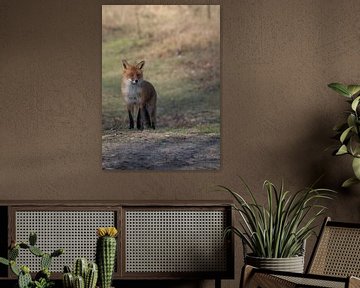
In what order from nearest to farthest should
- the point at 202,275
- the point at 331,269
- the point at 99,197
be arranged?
the point at 331,269
the point at 202,275
the point at 99,197

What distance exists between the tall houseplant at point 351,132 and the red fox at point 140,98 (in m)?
1.30

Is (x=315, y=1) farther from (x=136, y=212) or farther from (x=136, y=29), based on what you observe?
(x=136, y=212)

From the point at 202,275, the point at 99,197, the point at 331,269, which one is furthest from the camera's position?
the point at 99,197

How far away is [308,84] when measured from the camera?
20.5 ft

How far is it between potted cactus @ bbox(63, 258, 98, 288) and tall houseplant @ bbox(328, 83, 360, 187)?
2247 mm

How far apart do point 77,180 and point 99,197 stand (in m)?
0.20

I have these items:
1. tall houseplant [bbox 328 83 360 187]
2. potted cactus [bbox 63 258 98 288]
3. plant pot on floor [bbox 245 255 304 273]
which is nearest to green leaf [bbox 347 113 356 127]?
tall houseplant [bbox 328 83 360 187]

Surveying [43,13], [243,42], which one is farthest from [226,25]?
[43,13]

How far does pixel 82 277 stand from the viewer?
169 inches

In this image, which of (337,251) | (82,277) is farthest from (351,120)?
(82,277)

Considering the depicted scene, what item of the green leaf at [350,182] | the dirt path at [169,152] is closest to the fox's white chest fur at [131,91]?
the dirt path at [169,152]

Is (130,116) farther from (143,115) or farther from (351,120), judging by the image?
(351,120)

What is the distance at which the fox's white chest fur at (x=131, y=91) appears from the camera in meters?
6.25

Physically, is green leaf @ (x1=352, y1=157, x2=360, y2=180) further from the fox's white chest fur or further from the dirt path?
the fox's white chest fur
